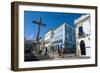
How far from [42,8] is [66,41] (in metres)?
0.34

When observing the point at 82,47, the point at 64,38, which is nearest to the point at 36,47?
the point at 64,38

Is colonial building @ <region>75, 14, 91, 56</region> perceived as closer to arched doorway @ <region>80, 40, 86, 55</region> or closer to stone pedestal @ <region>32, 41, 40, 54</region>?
arched doorway @ <region>80, 40, 86, 55</region>

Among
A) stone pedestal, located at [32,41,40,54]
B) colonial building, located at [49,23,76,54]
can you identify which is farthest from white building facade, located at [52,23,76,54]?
stone pedestal, located at [32,41,40,54]

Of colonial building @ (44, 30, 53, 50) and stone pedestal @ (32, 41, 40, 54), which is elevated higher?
colonial building @ (44, 30, 53, 50)

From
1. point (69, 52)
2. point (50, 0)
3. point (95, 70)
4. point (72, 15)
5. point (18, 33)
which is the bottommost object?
point (95, 70)

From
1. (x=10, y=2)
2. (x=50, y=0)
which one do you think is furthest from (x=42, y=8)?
(x=10, y=2)

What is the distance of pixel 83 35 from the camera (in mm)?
1978

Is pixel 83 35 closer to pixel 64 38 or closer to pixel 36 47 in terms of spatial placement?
pixel 64 38

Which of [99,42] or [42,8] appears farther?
[99,42]

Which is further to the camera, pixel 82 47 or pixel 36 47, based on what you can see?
pixel 82 47

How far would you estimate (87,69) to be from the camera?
2.00 m

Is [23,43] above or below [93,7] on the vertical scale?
below

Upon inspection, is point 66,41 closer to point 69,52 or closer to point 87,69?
point 69,52

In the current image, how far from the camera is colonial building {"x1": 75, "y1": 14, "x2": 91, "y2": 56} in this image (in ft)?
6.41
